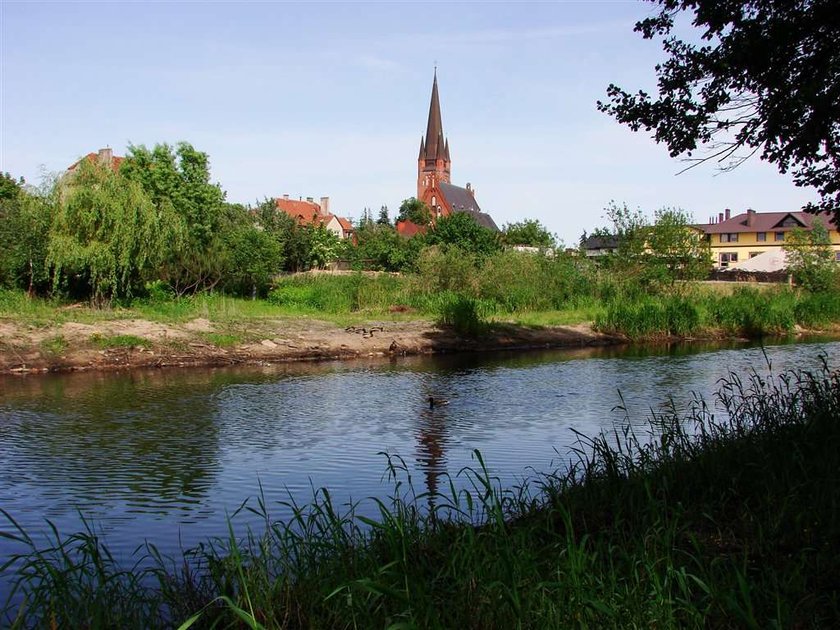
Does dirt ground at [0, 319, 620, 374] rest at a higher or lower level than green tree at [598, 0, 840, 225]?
lower

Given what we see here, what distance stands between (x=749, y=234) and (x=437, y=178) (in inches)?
2121

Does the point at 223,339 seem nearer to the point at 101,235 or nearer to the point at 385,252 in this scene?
the point at 101,235

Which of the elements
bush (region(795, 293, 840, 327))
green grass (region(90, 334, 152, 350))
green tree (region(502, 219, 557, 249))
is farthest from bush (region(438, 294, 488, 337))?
green tree (region(502, 219, 557, 249))

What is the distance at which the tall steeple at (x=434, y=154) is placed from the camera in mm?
134875

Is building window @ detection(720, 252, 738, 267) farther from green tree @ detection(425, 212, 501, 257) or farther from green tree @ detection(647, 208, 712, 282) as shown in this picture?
green tree @ detection(647, 208, 712, 282)

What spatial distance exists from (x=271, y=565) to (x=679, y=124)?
294 inches

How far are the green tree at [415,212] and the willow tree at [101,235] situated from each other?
8249cm

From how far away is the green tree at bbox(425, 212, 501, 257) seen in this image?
212 ft

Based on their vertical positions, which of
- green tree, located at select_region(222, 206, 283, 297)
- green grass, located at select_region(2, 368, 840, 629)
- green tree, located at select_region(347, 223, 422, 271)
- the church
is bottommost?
green grass, located at select_region(2, 368, 840, 629)

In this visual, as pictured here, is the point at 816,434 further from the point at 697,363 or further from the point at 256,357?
the point at 256,357

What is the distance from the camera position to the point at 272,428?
14.0m

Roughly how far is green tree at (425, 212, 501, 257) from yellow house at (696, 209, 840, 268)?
36.1m

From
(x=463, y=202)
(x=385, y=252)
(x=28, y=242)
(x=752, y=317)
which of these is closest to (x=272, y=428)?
(x=28, y=242)

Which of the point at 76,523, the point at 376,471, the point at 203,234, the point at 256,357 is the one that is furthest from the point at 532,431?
the point at 203,234
